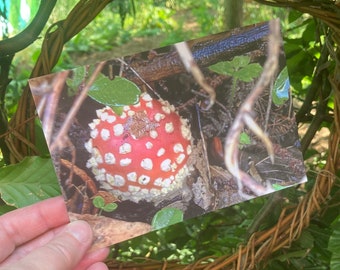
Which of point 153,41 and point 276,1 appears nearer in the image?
point 276,1

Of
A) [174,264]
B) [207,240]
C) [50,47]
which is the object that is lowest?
[207,240]

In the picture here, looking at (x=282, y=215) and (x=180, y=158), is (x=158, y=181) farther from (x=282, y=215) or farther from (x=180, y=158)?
(x=282, y=215)

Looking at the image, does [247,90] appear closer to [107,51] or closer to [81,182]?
[81,182]

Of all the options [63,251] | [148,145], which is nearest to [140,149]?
[148,145]

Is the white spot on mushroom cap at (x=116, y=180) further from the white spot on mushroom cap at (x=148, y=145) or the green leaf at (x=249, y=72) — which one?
the green leaf at (x=249, y=72)

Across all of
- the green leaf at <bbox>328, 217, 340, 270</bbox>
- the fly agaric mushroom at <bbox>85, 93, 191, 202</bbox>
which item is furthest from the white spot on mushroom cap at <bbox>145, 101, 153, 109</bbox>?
the green leaf at <bbox>328, 217, 340, 270</bbox>

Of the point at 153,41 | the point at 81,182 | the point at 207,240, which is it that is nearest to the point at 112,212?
the point at 81,182
